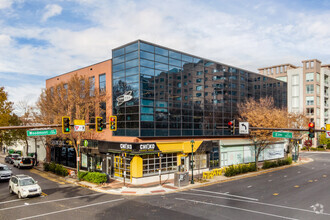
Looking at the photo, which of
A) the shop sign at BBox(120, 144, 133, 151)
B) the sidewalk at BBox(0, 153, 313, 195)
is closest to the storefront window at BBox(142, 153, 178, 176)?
the sidewalk at BBox(0, 153, 313, 195)

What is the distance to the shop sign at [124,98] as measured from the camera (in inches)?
1201

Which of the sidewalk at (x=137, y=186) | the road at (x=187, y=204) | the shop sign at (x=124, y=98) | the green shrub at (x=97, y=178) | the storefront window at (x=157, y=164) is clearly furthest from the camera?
the shop sign at (x=124, y=98)

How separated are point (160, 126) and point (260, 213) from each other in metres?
16.4

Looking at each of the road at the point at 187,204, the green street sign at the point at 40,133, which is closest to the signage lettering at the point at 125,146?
the road at the point at 187,204

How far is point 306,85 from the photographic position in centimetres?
7538

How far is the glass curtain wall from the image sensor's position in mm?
29938

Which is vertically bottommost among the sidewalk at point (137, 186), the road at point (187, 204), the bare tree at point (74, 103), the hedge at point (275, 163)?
the hedge at point (275, 163)

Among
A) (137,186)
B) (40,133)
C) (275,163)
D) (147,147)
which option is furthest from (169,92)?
(275,163)

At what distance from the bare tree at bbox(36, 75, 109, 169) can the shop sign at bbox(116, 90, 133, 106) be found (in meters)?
2.39

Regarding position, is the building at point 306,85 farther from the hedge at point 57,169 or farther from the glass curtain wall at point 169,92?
the hedge at point 57,169

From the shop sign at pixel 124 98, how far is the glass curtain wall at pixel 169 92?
392 mm

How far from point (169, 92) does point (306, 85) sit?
199 ft

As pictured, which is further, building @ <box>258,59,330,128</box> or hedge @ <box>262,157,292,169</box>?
building @ <box>258,59,330,128</box>

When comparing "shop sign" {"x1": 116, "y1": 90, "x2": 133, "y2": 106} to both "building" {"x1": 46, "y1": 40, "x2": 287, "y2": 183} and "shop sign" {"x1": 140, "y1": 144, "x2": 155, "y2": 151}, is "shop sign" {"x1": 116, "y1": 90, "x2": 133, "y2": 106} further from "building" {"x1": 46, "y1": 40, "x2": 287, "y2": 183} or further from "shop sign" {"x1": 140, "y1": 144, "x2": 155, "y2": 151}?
"shop sign" {"x1": 140, "y1": 144, "x2": 155, "y2": 151}
